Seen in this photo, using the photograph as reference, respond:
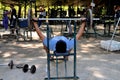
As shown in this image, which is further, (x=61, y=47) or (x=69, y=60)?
→ (x=69, y=60)

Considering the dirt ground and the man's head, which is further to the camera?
the dirt ground

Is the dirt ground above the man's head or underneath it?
underneath

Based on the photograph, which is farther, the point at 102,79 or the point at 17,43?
the point at 17,43

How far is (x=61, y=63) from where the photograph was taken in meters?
7.98

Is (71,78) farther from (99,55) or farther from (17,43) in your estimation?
(17,43)

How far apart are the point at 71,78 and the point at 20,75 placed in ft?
3.74

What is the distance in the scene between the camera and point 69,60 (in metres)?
8.42

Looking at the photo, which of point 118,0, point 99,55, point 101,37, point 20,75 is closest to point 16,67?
point 20,75

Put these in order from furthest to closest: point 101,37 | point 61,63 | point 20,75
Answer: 1. point 101,37
2. point 61,63
3. point 20,75

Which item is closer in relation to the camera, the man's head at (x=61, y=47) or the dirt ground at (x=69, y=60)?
the man's head at (x=61, y=47)

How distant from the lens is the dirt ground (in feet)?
22.4

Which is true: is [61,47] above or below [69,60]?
above

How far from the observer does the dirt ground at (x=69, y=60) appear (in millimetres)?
6828

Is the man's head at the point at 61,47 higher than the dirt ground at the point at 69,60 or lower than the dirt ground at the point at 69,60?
higher
